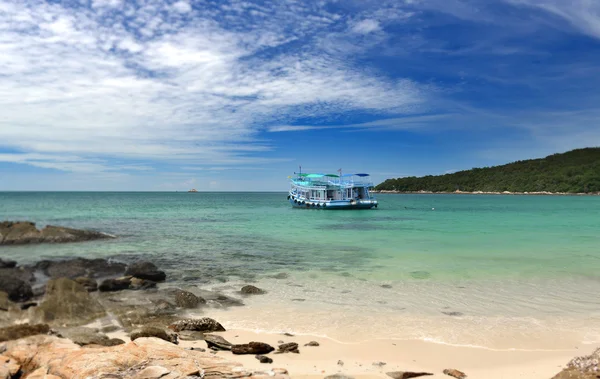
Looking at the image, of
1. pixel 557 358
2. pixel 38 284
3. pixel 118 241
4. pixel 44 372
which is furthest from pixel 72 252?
pixel 557 358

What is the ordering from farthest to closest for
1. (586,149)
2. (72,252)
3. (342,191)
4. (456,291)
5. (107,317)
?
1. (586,149)
2. (342,191)
3. (72,252)
4. (456,291)
5. (107,317)

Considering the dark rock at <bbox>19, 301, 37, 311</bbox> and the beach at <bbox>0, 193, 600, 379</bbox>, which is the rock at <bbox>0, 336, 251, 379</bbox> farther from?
the dark rock at <bbox>19, 301, 37, 311</bbox>

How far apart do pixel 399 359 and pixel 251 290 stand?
19.2ft

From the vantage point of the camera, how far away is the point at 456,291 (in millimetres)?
11711

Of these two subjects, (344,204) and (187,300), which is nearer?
(187,300)

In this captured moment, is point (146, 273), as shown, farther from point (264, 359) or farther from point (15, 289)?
point (264, 359)

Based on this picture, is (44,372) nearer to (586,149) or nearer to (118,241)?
(118,241)

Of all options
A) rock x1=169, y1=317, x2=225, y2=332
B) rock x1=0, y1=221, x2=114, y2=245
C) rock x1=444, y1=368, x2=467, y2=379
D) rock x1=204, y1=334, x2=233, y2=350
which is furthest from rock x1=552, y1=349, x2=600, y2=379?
rock x1=0, y1=221, x2=114, y2=245

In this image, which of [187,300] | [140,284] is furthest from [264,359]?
[140,284]

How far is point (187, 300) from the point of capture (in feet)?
34.0

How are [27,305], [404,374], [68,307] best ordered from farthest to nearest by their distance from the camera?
[27,305] < [68,307] < [404,374]

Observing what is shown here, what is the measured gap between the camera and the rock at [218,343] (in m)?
6.96

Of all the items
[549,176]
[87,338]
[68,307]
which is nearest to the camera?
[87,338]

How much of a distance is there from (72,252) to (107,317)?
12.9 meters
